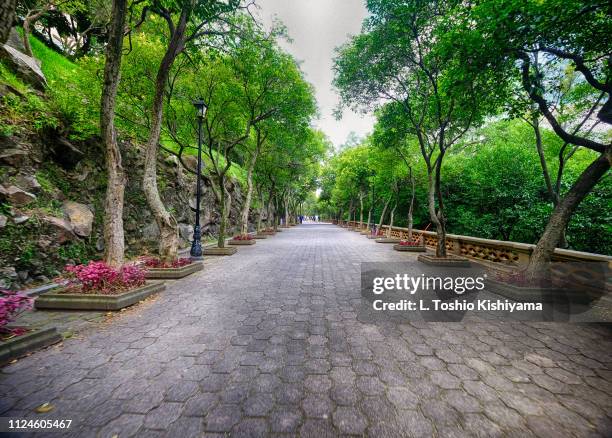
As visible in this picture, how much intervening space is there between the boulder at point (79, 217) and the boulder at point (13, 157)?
1521 millimetres

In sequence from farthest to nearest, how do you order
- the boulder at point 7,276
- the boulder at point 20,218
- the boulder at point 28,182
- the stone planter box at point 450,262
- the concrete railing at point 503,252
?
the stone planter box at point 450,262
the boulder at point 28,182
the boulder at point 20,218
the concrete railing at point 503,252
the boulder at point 7,276

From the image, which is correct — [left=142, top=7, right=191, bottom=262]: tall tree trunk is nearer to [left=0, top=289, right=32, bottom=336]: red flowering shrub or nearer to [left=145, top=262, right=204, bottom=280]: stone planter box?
[left=145, top=262, right=204, bottom=280]: stone planter box

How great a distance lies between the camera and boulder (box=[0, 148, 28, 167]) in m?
6.06

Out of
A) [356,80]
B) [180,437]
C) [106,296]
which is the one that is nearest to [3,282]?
[106,296]

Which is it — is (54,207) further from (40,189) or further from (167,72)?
(167,72)

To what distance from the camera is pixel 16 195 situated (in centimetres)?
602

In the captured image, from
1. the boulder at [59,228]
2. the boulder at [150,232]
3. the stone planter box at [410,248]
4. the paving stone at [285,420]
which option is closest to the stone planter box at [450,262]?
the stone planter box at [410,248]

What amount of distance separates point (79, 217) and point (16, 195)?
158 centimetres

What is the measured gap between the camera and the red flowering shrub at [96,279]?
470cm

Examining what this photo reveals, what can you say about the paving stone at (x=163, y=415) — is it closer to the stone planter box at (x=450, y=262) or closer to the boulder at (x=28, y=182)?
the boulder at (x=28, y=182)

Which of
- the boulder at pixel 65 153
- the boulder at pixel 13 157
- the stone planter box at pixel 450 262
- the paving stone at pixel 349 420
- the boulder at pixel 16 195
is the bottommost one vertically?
the paving stone at pixel 349 420

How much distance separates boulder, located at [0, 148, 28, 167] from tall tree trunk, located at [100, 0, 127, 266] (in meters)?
3.26

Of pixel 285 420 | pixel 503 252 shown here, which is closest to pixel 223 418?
pixel 285 420

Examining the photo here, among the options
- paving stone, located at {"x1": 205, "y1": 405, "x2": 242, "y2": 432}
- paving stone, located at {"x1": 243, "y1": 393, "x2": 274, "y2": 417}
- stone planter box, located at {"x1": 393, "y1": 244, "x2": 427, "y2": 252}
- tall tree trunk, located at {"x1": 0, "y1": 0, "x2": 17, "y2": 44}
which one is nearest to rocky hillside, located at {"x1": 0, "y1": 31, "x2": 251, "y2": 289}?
tall tree trunk, located at {"x1": 0, "y1": 0, "x2": 17, "y2": 44}
